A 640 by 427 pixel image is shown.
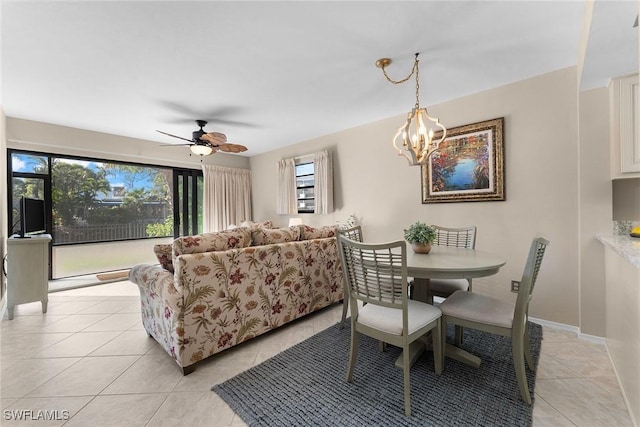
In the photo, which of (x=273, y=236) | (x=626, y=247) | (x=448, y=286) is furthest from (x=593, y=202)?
(x=273, y=236)

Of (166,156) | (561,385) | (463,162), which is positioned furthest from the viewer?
(166,156)

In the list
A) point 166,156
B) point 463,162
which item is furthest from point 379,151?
point 166,156

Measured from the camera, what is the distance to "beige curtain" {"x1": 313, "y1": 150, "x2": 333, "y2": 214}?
4.33 metres

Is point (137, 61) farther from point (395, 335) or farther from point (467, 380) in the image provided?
point (467, 380)

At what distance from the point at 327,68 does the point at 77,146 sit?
13.6 ft

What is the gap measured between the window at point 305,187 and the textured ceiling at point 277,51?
165cm

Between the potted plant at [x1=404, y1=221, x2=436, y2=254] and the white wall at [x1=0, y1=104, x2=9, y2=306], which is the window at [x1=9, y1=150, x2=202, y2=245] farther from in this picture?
the potted plant at [x1=404, y1=221, x2=436, y2=254]

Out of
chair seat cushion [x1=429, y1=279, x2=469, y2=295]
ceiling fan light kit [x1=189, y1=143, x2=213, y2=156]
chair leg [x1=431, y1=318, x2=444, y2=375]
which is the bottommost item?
chair leg [x1=431, y1=318, x2=444, y2=375]

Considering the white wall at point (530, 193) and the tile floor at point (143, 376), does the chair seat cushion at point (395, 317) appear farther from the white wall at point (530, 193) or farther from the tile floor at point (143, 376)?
the white wall at point (530, 193)

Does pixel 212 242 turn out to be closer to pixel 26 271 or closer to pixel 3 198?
pixel 26 271

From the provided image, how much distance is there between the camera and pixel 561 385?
1.65 metres

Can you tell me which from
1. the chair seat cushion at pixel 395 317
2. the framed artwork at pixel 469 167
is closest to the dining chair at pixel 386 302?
the chair seat cushion at pixel 395 317

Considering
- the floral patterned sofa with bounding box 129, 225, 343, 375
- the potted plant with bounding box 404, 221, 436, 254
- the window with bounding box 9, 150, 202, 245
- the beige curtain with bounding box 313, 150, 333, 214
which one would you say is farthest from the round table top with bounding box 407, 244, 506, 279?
the window with bounding box 9, 150, 202, 245

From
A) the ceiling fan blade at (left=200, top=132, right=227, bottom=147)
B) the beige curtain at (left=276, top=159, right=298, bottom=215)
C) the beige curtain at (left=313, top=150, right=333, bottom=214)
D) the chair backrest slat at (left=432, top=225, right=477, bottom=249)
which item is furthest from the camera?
the beige curtain at (left=276, top=159, right=298, bottom=215)
